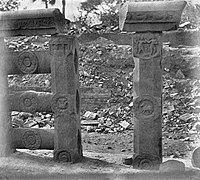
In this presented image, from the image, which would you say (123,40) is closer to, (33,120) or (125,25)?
(33,120)

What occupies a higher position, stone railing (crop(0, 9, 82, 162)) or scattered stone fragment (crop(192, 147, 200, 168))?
stone railing (crop(0, 9, 82, 162))

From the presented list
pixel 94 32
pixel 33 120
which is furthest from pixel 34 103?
pixel 94 32

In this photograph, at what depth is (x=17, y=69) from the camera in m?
3.96

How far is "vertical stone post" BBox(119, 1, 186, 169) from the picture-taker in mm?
3262

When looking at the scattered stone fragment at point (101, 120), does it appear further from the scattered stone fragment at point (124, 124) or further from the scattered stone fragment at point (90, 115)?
the scattered stone fragment at point (124, 124)

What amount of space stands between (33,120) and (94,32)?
384 cm

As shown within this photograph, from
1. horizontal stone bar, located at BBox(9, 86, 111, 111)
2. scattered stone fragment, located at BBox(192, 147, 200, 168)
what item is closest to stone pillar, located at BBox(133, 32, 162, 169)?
scattered stone fragment, located at BBox(192, 147, 200, 168)

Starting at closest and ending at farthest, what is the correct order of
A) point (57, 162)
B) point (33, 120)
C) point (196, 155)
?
1. point (196, 155)
2. point (57, 162)
3. point (33, 120)

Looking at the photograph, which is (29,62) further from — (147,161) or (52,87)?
(147,161)

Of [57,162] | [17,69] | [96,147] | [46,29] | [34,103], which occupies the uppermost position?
[46,29]

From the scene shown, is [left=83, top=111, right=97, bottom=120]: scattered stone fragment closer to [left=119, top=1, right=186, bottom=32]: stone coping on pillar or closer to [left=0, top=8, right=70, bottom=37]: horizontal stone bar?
[left=0, top=8, right=70, bottom=37]: horizontal stone bar

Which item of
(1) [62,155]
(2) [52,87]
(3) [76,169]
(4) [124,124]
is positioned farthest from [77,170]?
(4) [124,124]

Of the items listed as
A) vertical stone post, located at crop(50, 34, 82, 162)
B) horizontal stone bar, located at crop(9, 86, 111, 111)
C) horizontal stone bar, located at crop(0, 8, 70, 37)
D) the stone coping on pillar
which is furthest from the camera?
horizontal stone bar, located at crop(9, 86, 111, 111)

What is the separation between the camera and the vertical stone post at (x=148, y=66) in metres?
3.26
